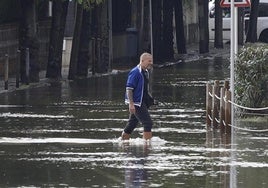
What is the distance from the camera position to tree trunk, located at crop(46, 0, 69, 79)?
33.1 metres

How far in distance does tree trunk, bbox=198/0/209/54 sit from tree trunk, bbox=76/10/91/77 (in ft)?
51.1

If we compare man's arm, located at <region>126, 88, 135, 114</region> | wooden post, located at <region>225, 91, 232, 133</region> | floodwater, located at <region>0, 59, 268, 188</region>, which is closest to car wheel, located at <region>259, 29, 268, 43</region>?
floodwater, located at <region>0, 59, 268, 188</region>

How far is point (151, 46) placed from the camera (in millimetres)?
40500

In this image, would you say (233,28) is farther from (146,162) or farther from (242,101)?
(146,162)

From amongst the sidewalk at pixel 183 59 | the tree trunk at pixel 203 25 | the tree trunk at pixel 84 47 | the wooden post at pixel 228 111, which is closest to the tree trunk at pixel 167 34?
the sidewalk at pixel 183 59

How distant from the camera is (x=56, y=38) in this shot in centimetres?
3316

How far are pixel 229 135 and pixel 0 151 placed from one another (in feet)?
14.2

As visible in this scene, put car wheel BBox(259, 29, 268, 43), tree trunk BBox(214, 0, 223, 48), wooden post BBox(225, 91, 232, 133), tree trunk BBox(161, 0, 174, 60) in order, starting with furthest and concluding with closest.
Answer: car wheel BBox(259, 29, 268, 43) < tree trunk BBox(214, 0, 223, 48) < tree trunk BBox(161, 0, 174, 60) < wooden post BBox(225, 91, 232, 133)

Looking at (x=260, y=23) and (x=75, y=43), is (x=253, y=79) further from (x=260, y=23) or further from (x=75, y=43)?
(x=260, y=23)

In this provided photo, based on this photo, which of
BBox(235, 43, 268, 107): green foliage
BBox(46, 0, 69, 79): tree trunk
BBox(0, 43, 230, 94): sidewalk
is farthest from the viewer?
BBox(46, 0, 69, 79): tree trunk

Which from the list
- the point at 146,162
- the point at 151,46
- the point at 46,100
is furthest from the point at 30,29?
the point at 146,162

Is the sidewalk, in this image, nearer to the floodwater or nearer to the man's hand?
the floodwater

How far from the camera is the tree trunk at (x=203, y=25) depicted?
164 ft

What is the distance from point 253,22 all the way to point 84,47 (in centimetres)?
2116
